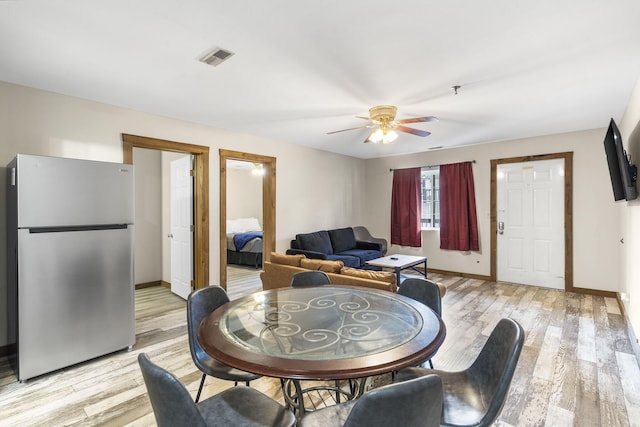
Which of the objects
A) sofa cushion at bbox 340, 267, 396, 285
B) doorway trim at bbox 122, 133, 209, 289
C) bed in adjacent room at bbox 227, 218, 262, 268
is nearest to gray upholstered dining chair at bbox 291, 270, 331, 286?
sofa cushion at bbox 340, 267, 396, 285

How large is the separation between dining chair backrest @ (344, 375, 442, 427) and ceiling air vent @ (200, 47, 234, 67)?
92.4 inches

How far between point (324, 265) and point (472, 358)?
163 centimetres

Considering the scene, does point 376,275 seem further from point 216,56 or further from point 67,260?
point 67,260

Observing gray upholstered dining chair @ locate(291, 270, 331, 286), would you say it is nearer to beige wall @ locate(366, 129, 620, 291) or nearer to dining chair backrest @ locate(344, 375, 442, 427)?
dining chair backrest @ locate(344, 375, 442, 427)

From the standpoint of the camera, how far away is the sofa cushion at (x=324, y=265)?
327cm

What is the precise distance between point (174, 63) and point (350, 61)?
1395 mm

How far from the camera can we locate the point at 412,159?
6.61 metres

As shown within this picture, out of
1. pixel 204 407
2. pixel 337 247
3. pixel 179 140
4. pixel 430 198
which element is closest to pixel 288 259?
pixel 179 140

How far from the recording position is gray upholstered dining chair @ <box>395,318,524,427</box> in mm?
1224

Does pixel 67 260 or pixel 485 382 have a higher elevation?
pixel 67 260

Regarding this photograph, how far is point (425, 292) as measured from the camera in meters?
2.26

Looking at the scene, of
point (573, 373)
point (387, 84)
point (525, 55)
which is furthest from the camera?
point (387, 84)

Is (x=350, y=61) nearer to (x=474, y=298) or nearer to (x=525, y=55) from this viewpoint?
(x=525, y=55)

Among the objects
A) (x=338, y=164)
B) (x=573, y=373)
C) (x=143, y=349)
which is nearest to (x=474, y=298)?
(x=573, y=373)
